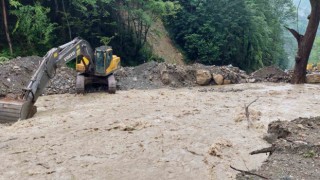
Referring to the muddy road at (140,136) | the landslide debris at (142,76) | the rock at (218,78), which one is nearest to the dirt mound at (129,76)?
the landslide debris at (142,76)

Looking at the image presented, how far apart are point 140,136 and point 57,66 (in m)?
4.07

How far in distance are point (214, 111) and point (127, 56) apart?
46.3 ft

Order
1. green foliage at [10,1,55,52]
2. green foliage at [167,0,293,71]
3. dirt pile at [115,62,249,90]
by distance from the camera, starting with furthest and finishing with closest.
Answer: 1. green foliage at [167,0,293,71]
2. green foliage at [10,1,55,52]
3. dirt pile at [115,62,249,90]

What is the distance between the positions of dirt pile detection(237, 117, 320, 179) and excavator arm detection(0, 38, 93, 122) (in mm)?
6013

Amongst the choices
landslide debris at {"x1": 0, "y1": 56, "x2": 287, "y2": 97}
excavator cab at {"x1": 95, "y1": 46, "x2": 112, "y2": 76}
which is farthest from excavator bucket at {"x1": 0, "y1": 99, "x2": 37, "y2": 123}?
excavator cab at {"x1": 95, "y1": 46, "x2": 112, "y2": 76}

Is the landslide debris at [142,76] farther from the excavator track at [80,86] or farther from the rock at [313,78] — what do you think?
the rock at [313,78]

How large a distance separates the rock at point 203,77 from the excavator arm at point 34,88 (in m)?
6.71

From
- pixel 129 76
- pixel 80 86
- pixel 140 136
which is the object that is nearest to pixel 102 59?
pixel 80 86

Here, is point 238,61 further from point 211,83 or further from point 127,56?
point 211,83

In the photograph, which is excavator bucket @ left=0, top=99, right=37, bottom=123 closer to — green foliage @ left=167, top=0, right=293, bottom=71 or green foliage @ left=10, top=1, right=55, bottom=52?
green foliage @ left=10, top=1, right=55, bottom=52

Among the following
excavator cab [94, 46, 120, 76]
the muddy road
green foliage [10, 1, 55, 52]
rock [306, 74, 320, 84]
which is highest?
green foliage [10, 1, 55, 52]

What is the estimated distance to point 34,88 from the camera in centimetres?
990

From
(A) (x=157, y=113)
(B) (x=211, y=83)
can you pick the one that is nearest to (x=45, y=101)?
(A) (x=157, y=113)

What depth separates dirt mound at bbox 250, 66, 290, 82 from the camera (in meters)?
18.3
